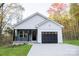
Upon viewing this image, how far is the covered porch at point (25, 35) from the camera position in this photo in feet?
61.6

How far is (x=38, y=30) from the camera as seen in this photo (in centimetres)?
1880

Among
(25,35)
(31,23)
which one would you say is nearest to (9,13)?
(31,23)

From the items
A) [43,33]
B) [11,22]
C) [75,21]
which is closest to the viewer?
[43,33]

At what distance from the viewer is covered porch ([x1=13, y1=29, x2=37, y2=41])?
18.8 meters

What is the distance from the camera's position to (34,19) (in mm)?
19359

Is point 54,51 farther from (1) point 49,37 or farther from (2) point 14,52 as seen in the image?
(1) point 49,37

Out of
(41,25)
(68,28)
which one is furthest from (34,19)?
(68,28)

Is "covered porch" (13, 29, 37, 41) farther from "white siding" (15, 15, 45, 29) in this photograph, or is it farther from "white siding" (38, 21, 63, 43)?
"white siding" (38, 21, 63, 43)

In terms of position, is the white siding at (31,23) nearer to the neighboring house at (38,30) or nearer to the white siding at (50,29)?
the neighboring house at (38,30)

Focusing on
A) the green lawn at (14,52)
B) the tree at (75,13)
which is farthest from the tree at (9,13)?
the green lawn at (14,52)

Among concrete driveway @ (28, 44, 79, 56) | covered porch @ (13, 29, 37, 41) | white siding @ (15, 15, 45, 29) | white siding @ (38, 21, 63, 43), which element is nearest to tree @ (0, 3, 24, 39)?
white siding @ (15, 15, 45, 29)

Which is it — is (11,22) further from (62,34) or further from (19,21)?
(62,34)

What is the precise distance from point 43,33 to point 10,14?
133 inches

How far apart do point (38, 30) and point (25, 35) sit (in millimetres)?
1185
